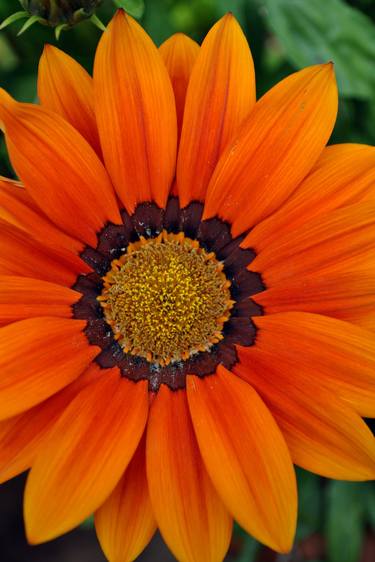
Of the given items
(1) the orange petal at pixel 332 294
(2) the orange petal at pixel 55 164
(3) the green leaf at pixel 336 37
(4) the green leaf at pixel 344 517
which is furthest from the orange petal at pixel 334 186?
(4) the green leaf at pixel 344 517

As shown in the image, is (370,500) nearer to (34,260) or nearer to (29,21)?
(34,260)

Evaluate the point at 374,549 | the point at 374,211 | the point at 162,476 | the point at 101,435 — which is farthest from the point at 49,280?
the point at 374,549

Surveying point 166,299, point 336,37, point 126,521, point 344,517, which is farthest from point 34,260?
point 344,517

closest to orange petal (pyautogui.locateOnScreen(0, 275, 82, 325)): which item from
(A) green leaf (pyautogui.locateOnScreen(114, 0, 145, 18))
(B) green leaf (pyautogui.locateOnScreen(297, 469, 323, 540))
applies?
(A) green leaf (pyautogui.locateOnScreen(114, 0, 145, 18))

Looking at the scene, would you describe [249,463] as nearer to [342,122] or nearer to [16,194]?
[16,194]

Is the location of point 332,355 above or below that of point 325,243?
below

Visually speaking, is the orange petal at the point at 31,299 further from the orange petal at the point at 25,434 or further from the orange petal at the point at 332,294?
the orange petal at the point at 332,294

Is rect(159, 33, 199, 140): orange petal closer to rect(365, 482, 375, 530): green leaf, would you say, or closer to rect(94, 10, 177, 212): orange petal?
rect(94, 10, 177, 212): orange petal
